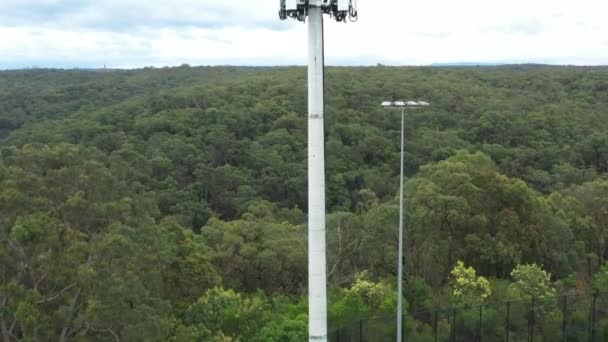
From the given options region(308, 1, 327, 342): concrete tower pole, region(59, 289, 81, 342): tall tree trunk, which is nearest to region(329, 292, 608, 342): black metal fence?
region(59, 289, 81, 342): tall tree trunk

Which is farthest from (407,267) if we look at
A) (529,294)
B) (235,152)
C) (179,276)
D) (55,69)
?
(55,69)

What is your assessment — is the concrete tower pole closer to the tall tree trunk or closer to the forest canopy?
the forest canopy

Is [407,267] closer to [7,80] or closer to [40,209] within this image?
[40,209]

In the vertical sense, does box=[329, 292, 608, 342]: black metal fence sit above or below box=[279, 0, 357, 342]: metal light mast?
below

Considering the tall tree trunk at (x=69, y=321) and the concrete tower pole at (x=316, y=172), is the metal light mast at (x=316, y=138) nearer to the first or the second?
the concrete tower pole at (x=316, y=172)

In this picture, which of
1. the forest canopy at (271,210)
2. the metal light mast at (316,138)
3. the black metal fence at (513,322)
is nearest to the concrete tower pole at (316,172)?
the metal light mast at (316,138)

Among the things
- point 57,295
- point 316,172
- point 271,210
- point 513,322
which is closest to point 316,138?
point 316,172
